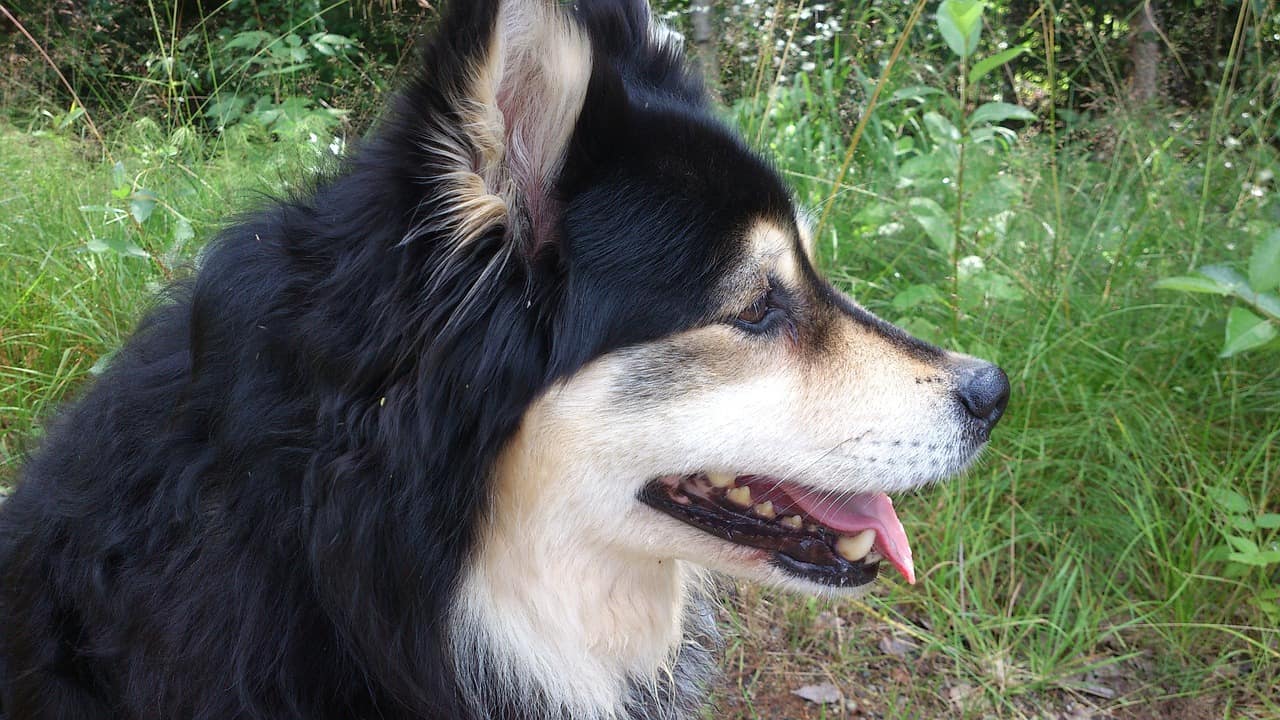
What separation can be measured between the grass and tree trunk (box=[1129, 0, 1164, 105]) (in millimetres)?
480

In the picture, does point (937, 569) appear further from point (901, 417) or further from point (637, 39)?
point (637, 39)

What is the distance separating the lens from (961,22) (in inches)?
104

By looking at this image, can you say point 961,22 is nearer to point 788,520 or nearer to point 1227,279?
point 1227,279

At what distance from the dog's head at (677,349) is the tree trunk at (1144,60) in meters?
3.02

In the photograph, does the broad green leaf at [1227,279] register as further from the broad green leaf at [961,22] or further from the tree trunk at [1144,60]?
the tree trunk at [1144,60]

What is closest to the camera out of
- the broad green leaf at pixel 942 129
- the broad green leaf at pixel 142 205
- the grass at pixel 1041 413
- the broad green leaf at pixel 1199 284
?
the broad green leaf at pixel 1199 284

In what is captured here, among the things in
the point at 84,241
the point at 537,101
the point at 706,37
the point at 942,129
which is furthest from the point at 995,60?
the point at 84,241

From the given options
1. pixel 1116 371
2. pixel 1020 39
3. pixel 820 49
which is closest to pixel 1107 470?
pixel 1116 371

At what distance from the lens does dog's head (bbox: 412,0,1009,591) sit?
151 cm

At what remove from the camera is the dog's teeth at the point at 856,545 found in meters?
1.90

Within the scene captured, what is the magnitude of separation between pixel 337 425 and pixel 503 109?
545 mm

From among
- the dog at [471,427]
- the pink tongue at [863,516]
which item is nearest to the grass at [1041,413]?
the pink tongue at [863,516]

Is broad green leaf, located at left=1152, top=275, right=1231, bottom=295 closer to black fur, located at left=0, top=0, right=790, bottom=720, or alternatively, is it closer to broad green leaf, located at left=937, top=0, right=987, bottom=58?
broad green leaf, located at left=937, top=0, right=987, bottom=58

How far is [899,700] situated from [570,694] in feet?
4.01
